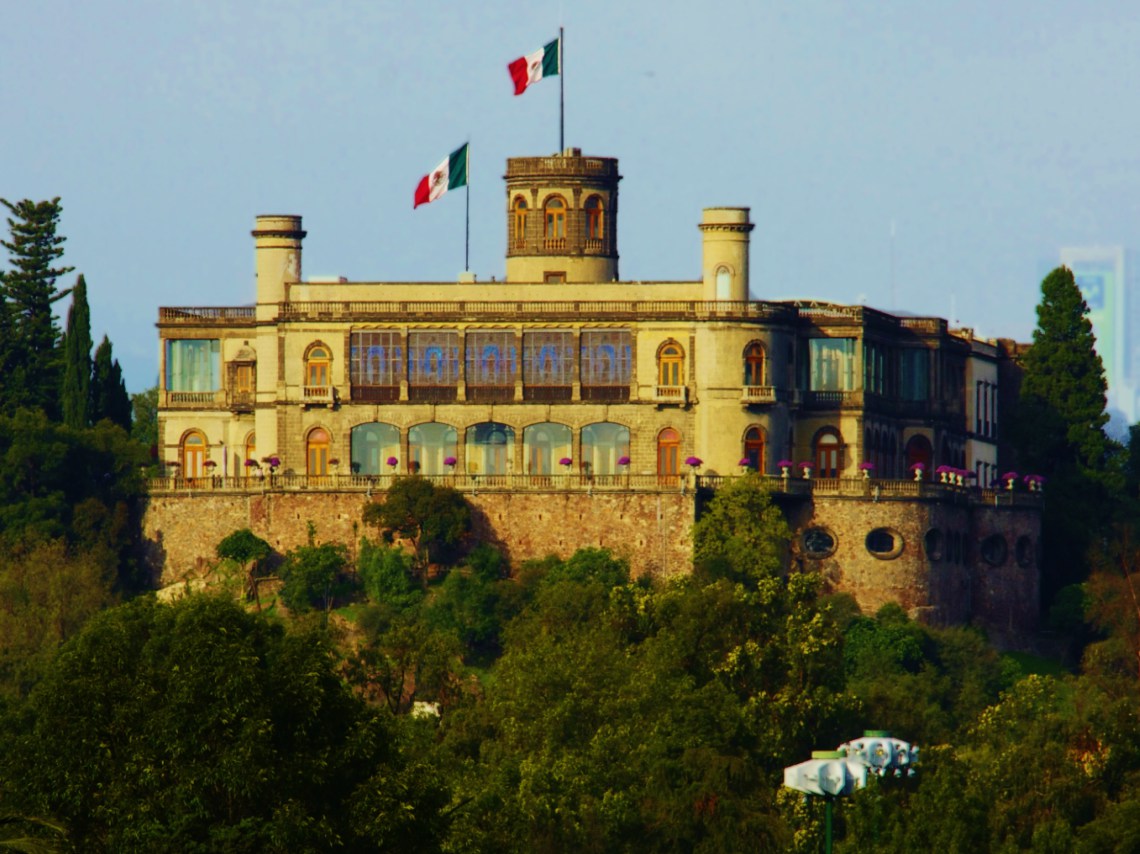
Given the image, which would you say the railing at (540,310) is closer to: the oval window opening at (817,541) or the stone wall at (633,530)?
the stone wall at (633,530)

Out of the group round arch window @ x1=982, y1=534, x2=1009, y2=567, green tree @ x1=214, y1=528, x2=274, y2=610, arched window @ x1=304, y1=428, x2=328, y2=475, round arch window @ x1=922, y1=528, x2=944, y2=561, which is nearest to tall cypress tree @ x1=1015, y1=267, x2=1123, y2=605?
round arch window @ x1=982, y1=534, x2=1009, y2=567

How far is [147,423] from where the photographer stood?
16938 cm

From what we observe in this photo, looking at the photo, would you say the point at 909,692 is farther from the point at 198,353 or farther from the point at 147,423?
the point at 147,423

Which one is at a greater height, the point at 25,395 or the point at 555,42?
the point at 555,42

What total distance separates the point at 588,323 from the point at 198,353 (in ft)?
53.0

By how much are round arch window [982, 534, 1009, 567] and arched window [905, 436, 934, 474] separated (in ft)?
15.6

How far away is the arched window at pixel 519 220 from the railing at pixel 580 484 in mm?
10746

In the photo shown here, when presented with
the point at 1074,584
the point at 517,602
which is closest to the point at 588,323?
the point at 517,602

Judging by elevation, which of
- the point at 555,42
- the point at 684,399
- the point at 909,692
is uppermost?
the point at 555,42

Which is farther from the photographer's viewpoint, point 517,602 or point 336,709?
point 517,602

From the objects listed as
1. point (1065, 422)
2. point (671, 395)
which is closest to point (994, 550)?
point (1065, 422)

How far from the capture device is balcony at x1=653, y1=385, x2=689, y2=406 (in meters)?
131

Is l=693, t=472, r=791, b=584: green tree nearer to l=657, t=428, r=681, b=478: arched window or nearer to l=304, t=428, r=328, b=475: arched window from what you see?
l=657, t=428, r=681, b=478: arched window

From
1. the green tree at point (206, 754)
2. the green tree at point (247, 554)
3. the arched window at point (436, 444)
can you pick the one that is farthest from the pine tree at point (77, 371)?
the green tree at point (206, 754)
